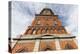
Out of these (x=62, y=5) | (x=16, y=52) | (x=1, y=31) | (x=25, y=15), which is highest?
(x=62, y=5)

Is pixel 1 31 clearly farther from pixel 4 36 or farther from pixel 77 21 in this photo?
pixel 77 21

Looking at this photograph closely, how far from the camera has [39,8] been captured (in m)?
1.61

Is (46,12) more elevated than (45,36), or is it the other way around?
(46,12)

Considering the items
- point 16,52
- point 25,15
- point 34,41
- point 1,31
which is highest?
point 25,15

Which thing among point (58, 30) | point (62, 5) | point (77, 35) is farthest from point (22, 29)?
point (77, 35)

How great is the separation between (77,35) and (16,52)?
677 mm

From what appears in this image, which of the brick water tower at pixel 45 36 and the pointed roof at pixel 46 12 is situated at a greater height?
the pointed roof at pixel 46 12

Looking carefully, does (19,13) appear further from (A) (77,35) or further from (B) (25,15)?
(A) (77,35)

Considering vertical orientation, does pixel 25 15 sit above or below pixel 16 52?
above

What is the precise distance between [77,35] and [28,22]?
56 cm

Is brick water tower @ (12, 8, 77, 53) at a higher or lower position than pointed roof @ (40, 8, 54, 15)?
lower

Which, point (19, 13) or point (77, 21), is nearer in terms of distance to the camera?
point (19, 13)

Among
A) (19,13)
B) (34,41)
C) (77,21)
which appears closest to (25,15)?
(19,13)

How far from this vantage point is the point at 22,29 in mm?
1560
